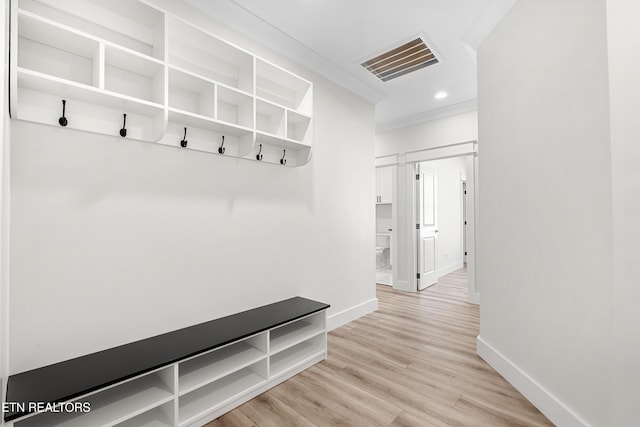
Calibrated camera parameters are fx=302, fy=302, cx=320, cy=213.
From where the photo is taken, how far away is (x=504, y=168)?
2248 millimetres

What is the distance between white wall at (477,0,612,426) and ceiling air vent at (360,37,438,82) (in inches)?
24.2

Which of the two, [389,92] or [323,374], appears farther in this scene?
[389,92]

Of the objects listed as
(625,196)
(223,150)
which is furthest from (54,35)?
(625,196)

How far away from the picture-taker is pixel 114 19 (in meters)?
1.71

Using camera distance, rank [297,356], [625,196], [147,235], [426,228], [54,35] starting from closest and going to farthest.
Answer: [625,196] < [54,35] < [147,235] < [297,356] < [426,228]

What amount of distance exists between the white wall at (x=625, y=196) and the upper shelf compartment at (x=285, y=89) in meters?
1.91

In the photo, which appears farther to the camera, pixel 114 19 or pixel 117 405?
pixel 114 19

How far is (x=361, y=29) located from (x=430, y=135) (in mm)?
2452

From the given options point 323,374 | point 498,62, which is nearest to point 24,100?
point 323,374

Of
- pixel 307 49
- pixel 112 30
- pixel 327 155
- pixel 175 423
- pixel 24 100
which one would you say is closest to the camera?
pixel 24 100

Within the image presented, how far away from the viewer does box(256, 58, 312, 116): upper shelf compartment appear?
97.0 inches

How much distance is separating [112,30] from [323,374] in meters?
2.62

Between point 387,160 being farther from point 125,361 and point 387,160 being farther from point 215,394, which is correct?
point 125,361

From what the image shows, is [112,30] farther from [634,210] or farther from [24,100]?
[634,210]
